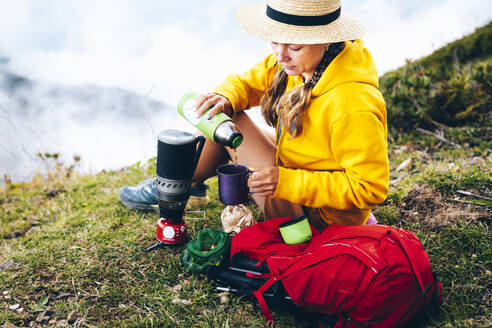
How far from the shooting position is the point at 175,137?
7.43 ft

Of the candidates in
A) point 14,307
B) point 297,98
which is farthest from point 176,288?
point 297,98

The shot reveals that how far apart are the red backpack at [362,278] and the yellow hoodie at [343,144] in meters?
0.23

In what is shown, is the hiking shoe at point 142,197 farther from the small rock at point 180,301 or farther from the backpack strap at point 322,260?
the backpack strap at point 322,260

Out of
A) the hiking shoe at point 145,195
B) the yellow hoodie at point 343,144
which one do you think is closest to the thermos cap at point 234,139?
the yellow hoodie at point 343,144

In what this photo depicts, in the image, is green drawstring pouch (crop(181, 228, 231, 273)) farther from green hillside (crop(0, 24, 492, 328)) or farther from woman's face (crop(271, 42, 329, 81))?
woman's face (crop(271, 42, 329, 81))

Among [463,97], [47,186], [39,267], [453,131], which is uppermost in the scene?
[463,97]

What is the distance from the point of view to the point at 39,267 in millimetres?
2426

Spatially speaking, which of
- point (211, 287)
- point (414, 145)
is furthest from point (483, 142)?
point (211, 287)

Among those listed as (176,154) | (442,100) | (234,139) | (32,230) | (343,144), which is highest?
(343,144)

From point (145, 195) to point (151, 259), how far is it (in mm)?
705

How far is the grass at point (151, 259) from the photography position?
2.01 metres

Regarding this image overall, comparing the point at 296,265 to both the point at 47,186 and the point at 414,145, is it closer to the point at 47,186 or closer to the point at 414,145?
the point at 414,145

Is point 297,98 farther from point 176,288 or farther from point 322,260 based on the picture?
point 176,288

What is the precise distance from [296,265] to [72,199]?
261cm
